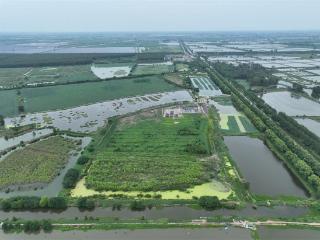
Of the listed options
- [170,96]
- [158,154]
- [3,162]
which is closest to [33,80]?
[170,96]

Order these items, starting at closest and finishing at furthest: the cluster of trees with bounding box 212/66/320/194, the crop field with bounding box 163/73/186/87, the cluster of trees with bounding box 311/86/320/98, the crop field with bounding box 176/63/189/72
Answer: the cluster of trees with bounding box 212/66/320/194 < the cluster of trees with bounding box 311/86/320/98 < the crop field with bounding box 163/73/186/87 < the crop field with bounding box 176/63/189/72

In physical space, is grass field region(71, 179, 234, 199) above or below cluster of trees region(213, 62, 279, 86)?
below

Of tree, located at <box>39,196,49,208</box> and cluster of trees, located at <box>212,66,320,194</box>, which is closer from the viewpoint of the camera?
tree, located at <box>39,196,49,208</box>

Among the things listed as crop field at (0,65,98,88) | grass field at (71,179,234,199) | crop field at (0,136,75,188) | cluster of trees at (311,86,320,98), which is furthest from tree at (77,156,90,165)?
cluster of trees at (311,86,320,98)

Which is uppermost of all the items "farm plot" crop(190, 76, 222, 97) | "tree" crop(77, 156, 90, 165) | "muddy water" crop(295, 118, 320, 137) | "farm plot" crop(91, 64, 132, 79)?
"farm plot" crop(91, 64, 132, 79)

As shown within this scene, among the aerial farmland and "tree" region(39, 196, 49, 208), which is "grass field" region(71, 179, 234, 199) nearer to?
the aerial farmland

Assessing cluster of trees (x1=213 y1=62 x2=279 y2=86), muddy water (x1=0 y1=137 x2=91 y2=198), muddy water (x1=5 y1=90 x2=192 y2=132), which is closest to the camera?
muddy water (x1=0 y1=137 x2=91 y2=198)

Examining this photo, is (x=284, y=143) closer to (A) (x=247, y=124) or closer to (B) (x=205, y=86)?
(A) (x=247, y=124)
